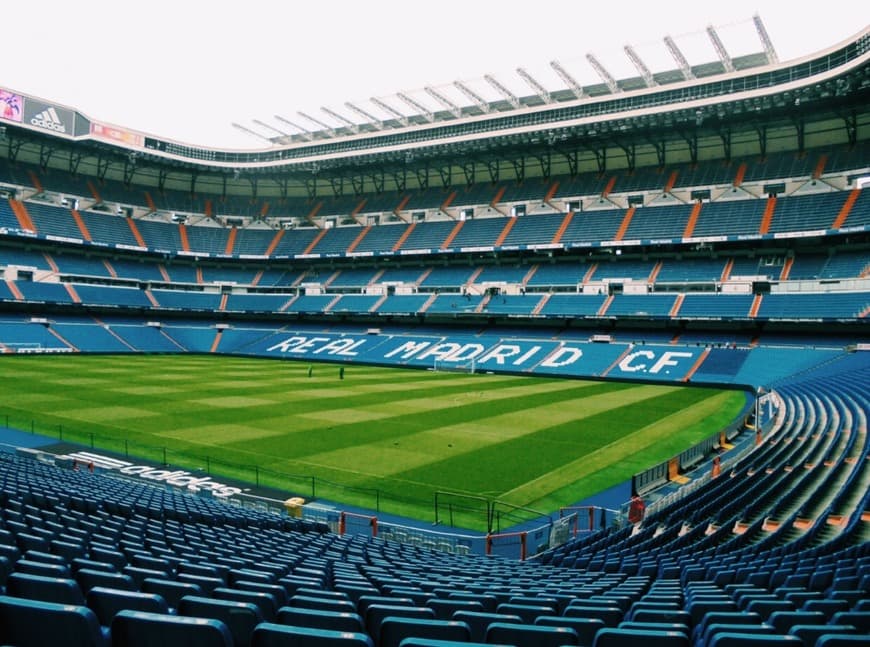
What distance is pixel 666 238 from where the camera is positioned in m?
57.0

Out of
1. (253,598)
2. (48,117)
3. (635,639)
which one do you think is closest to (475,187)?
(48,117)

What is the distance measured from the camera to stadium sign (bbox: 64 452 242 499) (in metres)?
18.1

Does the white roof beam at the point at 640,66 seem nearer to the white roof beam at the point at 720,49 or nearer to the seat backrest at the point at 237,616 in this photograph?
the white roof beam at the point at 720,49

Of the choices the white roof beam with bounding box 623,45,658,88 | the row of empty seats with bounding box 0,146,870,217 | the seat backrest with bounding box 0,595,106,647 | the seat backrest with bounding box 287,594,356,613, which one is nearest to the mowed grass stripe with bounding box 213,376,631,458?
the seat backrest with bounding box 287,594,356,613

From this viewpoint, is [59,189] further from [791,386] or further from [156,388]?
[791,386]

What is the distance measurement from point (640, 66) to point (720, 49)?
583cm

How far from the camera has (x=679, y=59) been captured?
47.0 meters

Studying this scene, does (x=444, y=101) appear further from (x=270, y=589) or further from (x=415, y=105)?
(x=270, y=589)

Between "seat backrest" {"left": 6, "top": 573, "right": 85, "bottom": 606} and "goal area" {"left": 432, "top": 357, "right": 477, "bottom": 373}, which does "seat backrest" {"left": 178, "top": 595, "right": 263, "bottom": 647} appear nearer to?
"seat backrest" {"left": 6, "top": 573, "right": 85, "bottom": 606}

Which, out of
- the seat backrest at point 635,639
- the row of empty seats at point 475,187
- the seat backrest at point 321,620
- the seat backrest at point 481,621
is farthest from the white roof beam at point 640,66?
the seat backrest at point 321,620

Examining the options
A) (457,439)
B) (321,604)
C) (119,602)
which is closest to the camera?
(119,602)

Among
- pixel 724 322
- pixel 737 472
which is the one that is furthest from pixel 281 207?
pixel 737 472

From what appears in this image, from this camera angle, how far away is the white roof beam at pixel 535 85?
51.6 m

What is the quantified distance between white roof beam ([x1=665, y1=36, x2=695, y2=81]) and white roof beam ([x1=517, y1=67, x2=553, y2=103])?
11429mm
